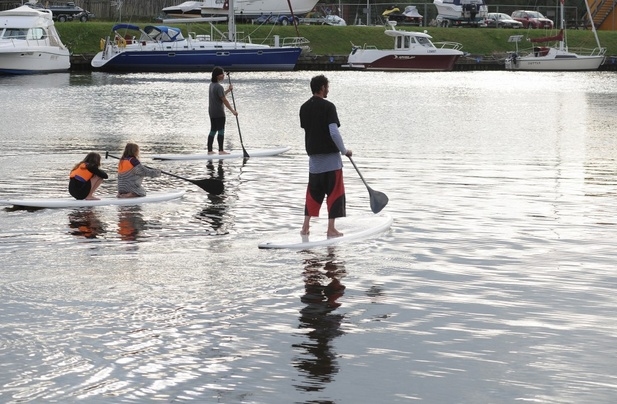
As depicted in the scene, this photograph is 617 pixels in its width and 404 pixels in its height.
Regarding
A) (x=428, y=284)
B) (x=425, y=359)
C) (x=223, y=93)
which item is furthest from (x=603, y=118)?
(x=425, y=359)

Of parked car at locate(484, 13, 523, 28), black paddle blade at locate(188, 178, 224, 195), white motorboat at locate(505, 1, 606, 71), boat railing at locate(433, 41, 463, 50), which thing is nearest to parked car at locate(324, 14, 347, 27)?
boat railing at locate(433, 41, 463, 50)

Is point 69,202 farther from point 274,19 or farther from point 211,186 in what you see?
point 274,19

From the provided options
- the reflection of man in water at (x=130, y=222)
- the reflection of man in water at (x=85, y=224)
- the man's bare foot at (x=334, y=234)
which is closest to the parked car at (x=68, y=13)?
the reflection of man in water at (x=130, y=222)

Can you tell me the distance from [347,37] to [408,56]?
6493 millimetres

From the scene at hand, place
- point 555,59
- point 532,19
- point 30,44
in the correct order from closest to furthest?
point 30,44 → point 555,59 → point 532,19

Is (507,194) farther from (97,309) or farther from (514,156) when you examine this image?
(97,309)

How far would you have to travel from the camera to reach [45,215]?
15.8 m

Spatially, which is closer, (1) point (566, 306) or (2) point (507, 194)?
(1) point (566, 306)

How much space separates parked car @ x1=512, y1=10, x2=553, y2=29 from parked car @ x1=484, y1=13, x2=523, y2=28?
983 millimetres

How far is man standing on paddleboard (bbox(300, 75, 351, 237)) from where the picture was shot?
1284 cm

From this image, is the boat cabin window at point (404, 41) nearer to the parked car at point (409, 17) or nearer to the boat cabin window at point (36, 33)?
the parked car at point (409, 17)

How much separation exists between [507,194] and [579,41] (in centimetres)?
7058

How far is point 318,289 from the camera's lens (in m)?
11.5

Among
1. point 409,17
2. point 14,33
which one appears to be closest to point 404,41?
point 409,17
